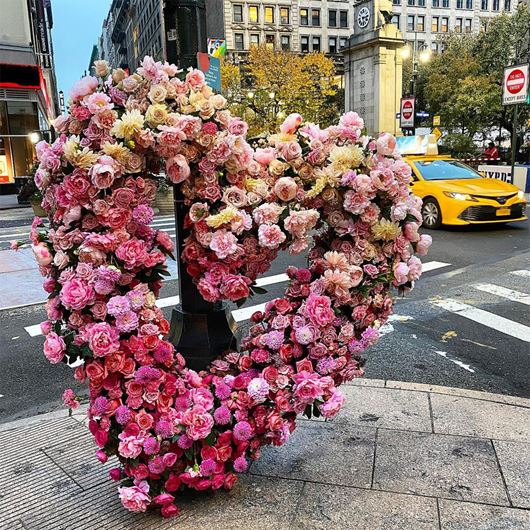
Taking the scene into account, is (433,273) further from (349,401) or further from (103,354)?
(103,354)

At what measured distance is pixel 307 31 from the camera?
76.5 meters

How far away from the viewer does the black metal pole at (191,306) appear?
132 inches

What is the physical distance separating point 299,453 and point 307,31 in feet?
263

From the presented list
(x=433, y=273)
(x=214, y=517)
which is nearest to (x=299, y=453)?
(x=214, y=517)

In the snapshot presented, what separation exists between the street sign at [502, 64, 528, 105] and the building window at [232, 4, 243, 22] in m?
60.0

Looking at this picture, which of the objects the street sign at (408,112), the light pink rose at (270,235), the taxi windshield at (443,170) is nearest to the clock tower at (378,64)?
the street sign at (408,112)

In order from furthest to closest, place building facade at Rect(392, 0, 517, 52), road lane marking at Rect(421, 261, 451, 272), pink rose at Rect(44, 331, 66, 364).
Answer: building facade at Rect(392, 0, 517, 52) < road lane marking at Rect(421, 261, 451, 272) < pink rose at Rect(44, 331, 66, 364)

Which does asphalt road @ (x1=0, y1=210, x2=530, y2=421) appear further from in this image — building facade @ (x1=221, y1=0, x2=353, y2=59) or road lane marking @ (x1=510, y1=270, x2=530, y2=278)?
building facade @ (x1=221, y1=0, x2=353, y2=59)

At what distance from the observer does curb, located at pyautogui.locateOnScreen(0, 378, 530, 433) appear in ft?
13.9

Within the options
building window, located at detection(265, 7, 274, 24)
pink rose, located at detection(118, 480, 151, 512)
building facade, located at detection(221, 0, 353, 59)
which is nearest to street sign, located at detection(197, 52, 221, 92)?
pink rose, located at detection(118, 480, 151, 512)

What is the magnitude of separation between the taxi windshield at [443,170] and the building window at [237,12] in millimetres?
64682

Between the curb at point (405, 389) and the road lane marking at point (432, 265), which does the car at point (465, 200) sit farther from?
the curb at point (405, 389)

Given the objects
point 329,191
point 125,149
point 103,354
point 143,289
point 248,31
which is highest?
point 248,31

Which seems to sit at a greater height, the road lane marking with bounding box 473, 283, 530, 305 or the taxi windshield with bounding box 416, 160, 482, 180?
the taxi windshield with bounding box 416, 160, 482, 180
